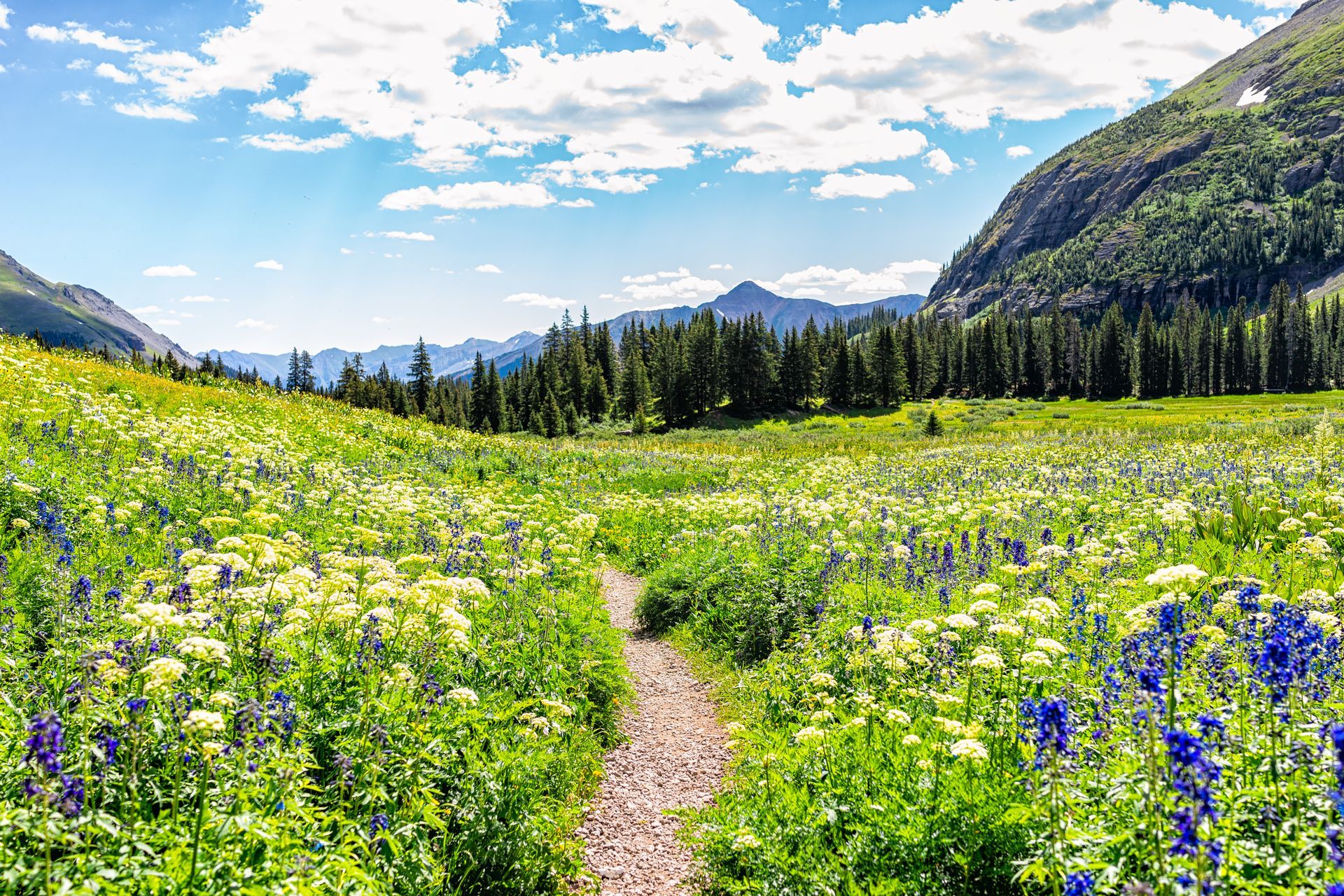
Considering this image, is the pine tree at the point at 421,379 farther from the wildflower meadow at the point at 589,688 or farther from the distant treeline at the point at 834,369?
the wildflower meadow at the point at 589,688

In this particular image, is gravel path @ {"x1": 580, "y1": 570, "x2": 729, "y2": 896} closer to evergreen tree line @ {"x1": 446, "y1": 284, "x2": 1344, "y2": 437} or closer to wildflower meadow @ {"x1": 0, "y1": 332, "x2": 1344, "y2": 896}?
wildflower meadow @ {"x1": 0, "y1": 332, "x2": 1344, "y2": 896}

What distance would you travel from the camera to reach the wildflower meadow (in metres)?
3.68

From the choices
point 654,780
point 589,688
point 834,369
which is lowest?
point 654,780

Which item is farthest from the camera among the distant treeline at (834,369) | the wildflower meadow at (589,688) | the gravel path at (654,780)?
the distant treeline at (834,369)

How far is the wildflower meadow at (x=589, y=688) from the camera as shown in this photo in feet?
12.1

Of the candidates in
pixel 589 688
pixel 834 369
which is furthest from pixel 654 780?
pixel 834 369

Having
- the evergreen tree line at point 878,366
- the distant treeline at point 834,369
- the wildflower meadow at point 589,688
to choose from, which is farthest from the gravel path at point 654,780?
the evergreen tree line at point 878,366

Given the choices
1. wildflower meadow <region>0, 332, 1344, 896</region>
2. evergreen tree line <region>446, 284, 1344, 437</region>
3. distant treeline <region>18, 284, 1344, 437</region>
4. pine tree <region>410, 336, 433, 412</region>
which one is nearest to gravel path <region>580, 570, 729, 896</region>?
wildflower meadow <region>0, 332, 1344, 896</region>

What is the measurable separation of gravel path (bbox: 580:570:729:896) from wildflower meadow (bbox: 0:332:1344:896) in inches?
14.0

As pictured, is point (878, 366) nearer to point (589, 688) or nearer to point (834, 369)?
point (834, 369)

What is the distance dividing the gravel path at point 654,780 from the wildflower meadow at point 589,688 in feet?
1.17

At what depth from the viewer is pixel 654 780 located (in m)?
8.38

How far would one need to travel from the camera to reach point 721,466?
36.4m

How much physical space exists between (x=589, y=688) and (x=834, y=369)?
3866 inches
